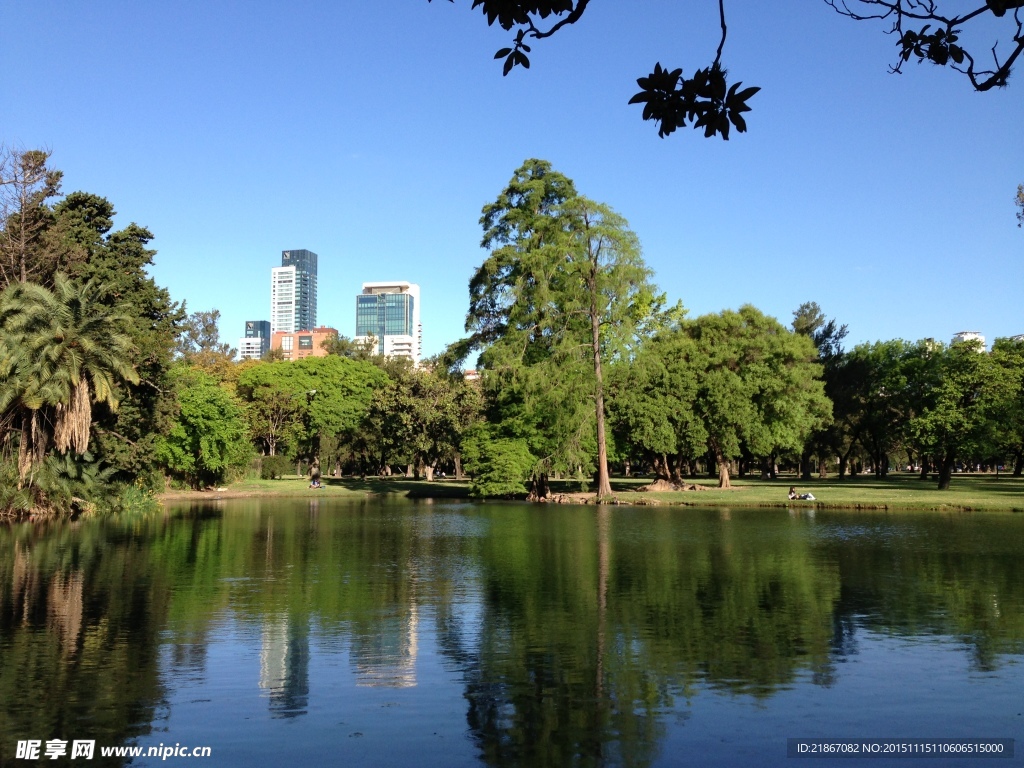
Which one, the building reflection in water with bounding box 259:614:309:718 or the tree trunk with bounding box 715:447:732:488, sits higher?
the tree trunk with bounding box 715:447:732:488

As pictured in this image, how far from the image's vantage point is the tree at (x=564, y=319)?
1982 inches

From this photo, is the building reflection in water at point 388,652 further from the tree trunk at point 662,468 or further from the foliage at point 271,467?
the foliage at point 271,467

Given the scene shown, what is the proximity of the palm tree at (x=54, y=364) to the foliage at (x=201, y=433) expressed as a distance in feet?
55.4

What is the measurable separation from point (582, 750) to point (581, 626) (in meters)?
5.79

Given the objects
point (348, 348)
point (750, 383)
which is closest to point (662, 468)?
point (750, 383)

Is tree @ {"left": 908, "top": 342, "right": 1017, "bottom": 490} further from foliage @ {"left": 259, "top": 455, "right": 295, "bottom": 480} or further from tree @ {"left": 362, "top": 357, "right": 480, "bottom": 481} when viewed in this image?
foliage @ {"left": 259, "top": 455, "right": 295, "bottom": 480}

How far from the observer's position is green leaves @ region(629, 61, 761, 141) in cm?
547

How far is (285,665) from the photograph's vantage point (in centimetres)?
1127

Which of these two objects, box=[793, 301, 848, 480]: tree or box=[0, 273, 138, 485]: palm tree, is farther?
box=[793, 301, 848, 480]: tree

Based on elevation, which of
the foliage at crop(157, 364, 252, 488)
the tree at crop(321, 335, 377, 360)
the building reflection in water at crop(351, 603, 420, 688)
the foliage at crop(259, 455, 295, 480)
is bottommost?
the building reflection in water at crop(351, 603, 420, 688)

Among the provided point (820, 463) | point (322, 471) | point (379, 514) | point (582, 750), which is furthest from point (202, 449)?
point (820, 463)

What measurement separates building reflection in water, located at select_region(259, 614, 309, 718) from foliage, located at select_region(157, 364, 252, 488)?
4282 centimetres

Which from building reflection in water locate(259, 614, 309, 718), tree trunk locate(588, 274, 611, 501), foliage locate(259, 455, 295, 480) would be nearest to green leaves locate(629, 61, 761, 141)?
building reflection in water locate(259, 614, 309, 718)

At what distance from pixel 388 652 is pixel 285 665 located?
1.51 meters
